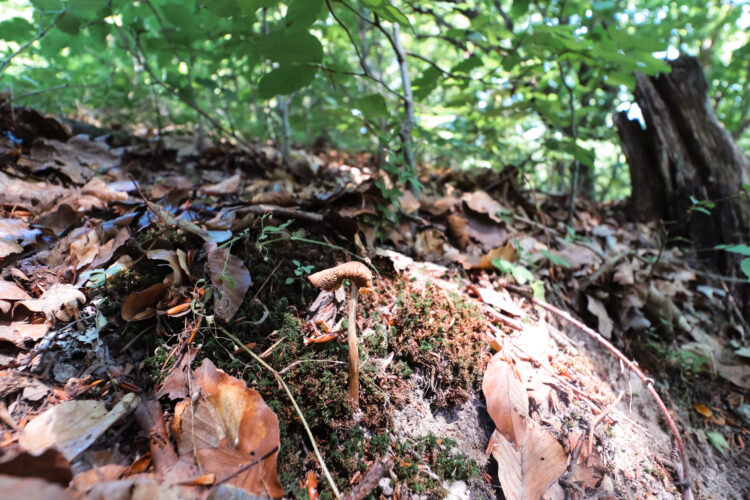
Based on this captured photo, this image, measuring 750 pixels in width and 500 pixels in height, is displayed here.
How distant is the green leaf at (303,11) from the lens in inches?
64.3

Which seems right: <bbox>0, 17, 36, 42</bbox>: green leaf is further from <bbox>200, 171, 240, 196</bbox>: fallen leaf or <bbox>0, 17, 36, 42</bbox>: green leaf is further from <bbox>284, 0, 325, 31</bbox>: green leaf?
<bbox>284, 0, 325, 31</bbox>: green leaf

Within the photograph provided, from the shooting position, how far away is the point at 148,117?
4898 millimetres

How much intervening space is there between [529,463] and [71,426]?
5.46 ft

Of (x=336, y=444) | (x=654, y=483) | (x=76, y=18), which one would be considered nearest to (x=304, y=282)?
(x=336, y=444)

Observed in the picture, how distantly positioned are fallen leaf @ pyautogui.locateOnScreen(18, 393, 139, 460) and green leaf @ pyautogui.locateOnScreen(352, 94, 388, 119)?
6.47 feet

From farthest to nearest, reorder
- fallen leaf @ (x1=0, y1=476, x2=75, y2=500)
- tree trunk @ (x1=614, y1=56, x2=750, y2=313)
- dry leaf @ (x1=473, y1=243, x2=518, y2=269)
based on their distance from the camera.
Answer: tree trunk @ (x1=614, y1=56, x2=750, y2=313) < dry leaf @ (x1=473, y1=243, x2=518, y2=269) < fallen leaf @ (x1=0, y1=476, x2=75, y2=500)

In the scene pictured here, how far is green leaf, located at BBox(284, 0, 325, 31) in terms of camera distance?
163 cm

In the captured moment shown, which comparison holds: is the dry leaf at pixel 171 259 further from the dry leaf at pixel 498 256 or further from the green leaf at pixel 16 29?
the green leaf at pixel 16 29

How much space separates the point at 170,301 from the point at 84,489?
0.75 meters

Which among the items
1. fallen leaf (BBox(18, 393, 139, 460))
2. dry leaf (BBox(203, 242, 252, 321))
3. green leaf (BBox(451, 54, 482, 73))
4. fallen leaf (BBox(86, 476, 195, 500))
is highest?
green leaf (BBox(451, 54, 482, 73))

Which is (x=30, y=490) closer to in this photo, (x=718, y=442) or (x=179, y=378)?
(x=179, y=378)

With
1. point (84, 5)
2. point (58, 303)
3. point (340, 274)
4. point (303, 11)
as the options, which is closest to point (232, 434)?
point (340, 274)

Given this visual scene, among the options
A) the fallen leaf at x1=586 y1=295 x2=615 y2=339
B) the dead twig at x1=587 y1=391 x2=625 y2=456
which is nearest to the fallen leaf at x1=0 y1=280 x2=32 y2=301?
the dead twig at x1=587 y1=391 x2=625 y2=456

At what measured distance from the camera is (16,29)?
2773 mm
